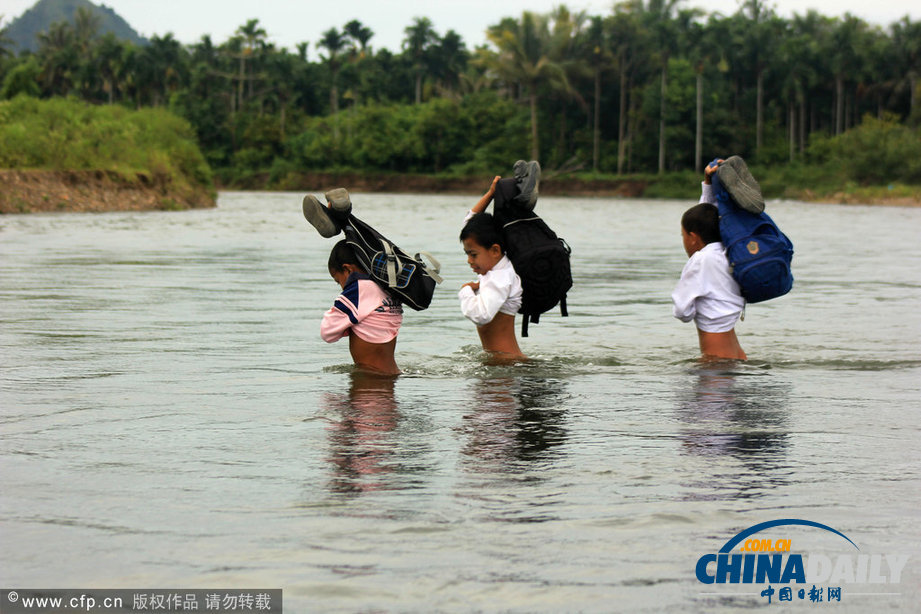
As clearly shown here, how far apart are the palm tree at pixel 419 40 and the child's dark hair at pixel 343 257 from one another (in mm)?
99426

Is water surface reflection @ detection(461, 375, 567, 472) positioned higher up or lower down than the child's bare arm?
lower down

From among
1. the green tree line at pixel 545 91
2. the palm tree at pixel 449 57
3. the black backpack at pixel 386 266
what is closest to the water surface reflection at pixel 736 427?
the black backpack at pixel 386 266

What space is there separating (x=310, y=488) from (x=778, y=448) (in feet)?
7.22

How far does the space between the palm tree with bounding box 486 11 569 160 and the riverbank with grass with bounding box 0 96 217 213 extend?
123ft

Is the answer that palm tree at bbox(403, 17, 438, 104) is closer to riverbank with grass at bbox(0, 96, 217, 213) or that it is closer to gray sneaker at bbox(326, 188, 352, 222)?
riverbank with grass at bbox(0, 96, 217, 213)

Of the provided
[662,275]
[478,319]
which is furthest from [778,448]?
[662,275]

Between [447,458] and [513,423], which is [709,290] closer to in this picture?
[513,423]

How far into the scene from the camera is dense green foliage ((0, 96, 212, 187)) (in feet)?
131

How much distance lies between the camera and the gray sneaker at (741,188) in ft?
24.4

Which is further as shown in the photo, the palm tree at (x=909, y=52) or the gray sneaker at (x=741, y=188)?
the palm tree at (x=909, y=52)

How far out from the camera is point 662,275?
57.2ft

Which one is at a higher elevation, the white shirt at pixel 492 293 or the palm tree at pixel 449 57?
the palm tree at pixel 449 57

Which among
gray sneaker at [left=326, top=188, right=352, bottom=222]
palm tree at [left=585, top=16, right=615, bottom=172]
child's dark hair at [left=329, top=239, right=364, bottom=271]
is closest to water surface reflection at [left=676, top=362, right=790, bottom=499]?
child's dark hair at [left=329, top=239, right=364, bottom=271]

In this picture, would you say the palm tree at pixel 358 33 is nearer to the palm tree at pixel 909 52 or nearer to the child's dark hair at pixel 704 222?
the palm tree at pixel 909 52
